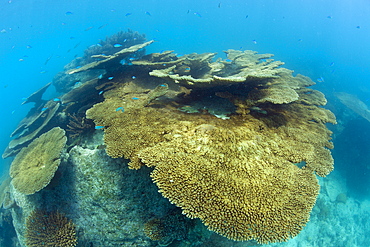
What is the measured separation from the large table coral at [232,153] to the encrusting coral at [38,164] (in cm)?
144

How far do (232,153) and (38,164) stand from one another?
16.4ft

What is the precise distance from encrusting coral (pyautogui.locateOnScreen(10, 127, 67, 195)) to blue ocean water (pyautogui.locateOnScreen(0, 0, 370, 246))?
853 cm

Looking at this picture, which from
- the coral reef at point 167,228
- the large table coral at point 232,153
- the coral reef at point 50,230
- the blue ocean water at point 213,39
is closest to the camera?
the large table coral at point 232,153

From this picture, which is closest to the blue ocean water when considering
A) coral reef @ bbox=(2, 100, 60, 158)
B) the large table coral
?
coral reef @ bbox=(2, 100, 60, 158)

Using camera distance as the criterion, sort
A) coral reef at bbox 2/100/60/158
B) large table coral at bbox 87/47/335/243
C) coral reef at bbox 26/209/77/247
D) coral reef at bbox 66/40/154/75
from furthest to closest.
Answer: coral reef at bbox 2/100/60/158 → coral reef at bbox 66/40/154/75 → coral reef at bbox 26/209/77/247 → large table coral at bbox 87/47/335/243

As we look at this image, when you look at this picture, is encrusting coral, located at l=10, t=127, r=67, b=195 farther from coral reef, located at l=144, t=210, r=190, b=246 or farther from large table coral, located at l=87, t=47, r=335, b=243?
coral reef, located at l=144, t=210, r=190, b=246

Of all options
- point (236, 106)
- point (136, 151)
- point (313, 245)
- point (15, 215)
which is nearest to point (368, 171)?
point (313, 245)

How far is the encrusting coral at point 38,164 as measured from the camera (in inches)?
155

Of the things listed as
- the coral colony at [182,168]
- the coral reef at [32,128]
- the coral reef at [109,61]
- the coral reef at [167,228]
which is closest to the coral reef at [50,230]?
the coral colony at [182,168]

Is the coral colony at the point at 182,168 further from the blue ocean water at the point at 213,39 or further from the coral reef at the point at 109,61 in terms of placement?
the blue ocean water at the point at 213,39

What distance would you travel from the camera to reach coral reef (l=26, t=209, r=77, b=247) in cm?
380

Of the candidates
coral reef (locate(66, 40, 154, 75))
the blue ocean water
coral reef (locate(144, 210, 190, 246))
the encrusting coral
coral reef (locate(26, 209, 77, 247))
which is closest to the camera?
coral reef (locate(144, 210, 190, 246))

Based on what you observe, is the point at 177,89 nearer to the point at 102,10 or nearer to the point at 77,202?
the point at 77,202

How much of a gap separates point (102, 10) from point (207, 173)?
482ft
